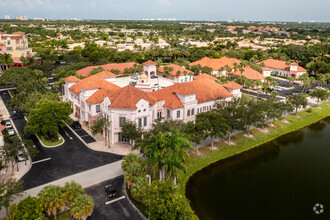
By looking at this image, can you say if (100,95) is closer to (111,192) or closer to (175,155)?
(111,192)

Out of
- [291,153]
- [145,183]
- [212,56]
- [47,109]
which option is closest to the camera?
[145,183]

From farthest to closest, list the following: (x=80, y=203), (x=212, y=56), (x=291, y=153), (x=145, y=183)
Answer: (x=212, y=56) < (x=291, y=153) < (x=145, y=183) < (x=80, y=203)

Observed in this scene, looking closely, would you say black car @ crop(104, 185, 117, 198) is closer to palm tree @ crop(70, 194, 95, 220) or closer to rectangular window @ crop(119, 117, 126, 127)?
palm tree @ crop(70, 194, 95, 220)

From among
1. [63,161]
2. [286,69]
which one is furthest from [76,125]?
[286,69]

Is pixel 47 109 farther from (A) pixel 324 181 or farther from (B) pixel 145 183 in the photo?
(A) pixel 324 181

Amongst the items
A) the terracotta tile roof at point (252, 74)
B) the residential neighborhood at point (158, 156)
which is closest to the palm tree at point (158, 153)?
the residential neighborhood at point (158, 156)

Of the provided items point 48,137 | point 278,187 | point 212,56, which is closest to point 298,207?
point 278,187

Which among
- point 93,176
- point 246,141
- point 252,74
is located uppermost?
point 252,74
